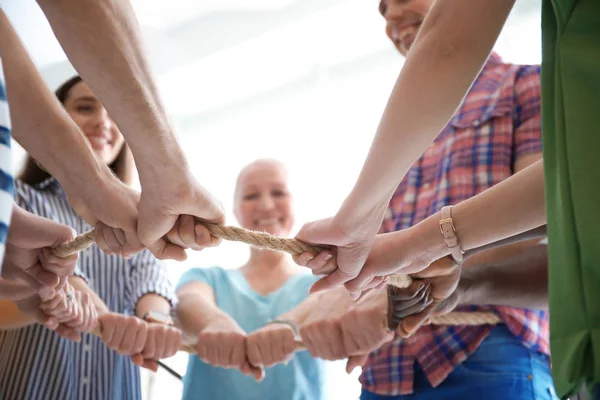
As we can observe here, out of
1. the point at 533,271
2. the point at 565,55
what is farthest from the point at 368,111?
the point at 565,55

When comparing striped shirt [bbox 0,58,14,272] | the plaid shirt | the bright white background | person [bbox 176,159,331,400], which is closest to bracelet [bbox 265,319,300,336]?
person [bbox 176,159,331,400]

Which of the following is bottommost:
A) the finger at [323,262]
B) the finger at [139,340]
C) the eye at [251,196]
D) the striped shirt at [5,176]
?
the striped shirt at [5,176]

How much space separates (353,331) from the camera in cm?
101

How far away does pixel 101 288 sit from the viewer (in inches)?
47.8

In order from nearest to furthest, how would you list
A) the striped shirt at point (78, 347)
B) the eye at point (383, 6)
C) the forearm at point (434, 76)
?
1. the forearm at point (434, 76)
2. the striped shirt at point (78, 347)
3. the eye at point (383, 6)

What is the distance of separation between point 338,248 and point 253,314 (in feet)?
2.03

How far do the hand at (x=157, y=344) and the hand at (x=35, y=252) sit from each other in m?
0.21

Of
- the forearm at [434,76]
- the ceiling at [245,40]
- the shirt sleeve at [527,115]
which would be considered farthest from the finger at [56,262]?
the ceiling at [245,40]

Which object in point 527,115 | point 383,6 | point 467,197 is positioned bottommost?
point 467,197

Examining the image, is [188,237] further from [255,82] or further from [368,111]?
[255,82]

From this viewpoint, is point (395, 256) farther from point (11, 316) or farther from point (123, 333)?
point (11, 316)

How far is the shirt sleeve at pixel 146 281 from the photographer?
122 centimetres

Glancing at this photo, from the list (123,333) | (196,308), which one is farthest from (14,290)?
(196,308)

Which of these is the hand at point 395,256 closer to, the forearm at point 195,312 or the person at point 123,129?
the person at point 123,129
